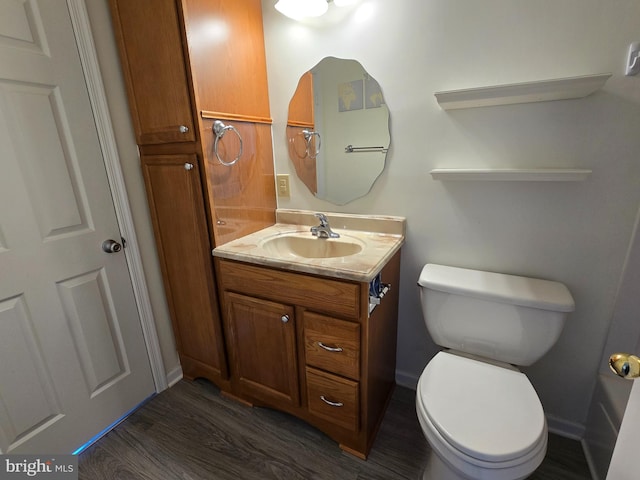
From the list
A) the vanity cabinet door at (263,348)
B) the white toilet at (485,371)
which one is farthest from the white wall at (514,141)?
the vanity cabinet door at (263,348)

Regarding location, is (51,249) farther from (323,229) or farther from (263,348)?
(323,229)

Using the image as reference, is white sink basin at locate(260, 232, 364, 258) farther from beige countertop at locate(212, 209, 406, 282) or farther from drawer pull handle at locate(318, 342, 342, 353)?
drawer pull handle at locate(318, 342, 342, 353)

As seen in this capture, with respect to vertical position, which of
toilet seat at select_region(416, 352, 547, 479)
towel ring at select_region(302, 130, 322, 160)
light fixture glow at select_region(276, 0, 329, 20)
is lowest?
toilet seat at select_region(416, 352, 547, 479)

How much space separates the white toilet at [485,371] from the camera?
0.87m

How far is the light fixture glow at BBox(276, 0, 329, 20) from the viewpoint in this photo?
134 cm

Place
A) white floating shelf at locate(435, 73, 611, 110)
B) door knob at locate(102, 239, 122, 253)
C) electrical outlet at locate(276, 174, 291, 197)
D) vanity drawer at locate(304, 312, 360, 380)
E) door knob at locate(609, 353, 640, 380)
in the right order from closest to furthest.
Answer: door knob at locate(609, 353, 640, 380) < white floating shelf at locate(435, 73, 611, 110) < vanity drawer at locate(304, 312, 360, 380) < door knob at locate(102, 239, 122, 253) < electrical outlet at locate(276, 174, 291, 197)

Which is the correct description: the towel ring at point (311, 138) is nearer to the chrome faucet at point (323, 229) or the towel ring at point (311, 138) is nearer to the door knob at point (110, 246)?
the chrome faucet at point (323, 229)

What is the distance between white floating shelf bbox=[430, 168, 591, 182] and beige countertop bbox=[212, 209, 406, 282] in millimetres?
311

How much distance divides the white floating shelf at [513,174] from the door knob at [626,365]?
2.41 feet

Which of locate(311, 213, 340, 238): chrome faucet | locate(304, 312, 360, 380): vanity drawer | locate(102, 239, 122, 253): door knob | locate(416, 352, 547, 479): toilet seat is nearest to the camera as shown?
locate(416, 352, 547, 479): toilet seat

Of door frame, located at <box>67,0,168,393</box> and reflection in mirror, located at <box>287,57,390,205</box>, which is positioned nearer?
door frame, located at <box>67,0,168,393</box>

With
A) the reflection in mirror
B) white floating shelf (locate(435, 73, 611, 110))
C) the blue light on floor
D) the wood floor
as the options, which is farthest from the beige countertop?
the blue light on floor

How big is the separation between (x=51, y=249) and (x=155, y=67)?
2.81 feet

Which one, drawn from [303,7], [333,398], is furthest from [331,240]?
[303,7]
